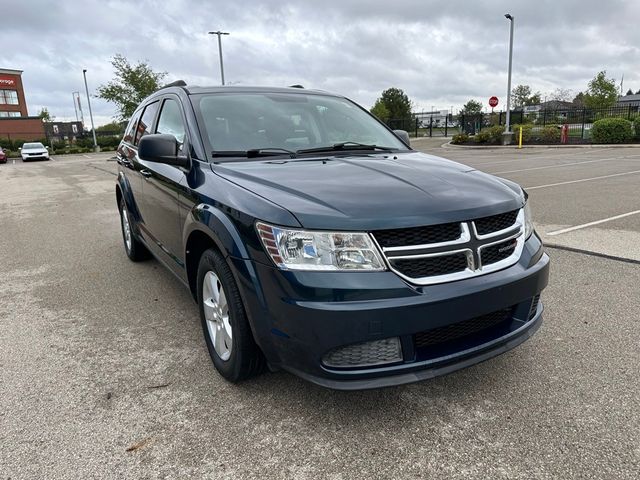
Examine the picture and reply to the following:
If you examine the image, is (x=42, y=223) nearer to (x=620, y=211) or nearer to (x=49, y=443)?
(x=49, y=443)

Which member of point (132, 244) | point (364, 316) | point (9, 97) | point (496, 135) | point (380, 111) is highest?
point (9, 97)

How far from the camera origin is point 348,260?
2.16 m

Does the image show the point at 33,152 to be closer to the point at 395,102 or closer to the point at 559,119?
the point at 559,119

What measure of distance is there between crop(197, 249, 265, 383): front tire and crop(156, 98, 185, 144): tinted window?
110 cm

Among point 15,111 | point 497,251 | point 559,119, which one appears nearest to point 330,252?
point 497,251

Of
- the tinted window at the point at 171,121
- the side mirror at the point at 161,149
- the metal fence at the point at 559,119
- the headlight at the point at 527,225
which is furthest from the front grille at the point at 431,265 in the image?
the metal fence at the point at 559,119

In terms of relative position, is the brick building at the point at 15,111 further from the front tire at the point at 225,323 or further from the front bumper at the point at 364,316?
the front bumper at the point at 364,316

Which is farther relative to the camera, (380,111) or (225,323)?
(380,111)

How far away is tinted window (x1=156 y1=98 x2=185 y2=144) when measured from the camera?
349cm

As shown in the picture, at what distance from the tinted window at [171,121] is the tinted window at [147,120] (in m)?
0.29

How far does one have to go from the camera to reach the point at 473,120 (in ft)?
122

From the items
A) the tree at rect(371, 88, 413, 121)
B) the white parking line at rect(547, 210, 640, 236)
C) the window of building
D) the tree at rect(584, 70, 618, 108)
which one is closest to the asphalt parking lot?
the white parking line at rect(547, 210, 640, 236)

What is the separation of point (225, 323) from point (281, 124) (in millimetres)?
1517

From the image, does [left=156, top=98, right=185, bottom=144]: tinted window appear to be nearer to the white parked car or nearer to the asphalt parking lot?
the asphalt parking lot
